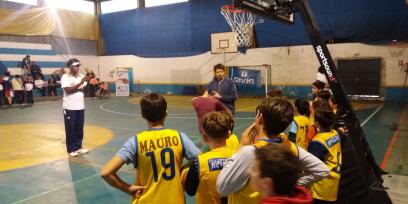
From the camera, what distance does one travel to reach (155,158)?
8.50ft

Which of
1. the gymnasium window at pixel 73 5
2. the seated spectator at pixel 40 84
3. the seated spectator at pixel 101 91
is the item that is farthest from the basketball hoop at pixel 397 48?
the gymnasium window at pixel 73 5

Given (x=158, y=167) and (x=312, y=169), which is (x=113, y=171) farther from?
(x=312, y=169)

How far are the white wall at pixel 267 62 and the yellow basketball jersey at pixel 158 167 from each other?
16325mm

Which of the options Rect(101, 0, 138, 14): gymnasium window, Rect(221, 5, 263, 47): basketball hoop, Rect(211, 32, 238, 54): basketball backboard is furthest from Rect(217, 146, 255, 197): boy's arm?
Rect(101, 0, 138, 14): gymnasium window

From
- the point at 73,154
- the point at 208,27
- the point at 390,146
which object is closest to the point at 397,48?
the point at 390,146

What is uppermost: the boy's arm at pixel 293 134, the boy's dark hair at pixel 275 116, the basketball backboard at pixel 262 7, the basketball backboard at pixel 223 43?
the basketball backboard at pixel 223 43

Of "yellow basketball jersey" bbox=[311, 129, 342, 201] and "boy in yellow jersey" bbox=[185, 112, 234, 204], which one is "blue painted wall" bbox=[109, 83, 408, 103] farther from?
"boy in yellow jersey" bbox=[185, 112, 234, 204]

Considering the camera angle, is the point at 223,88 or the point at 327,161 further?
the point at 223,88

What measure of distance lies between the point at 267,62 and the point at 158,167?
57.5ft

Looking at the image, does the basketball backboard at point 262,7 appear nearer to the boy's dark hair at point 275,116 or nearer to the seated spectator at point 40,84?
the boy's dark hair at point 275,116

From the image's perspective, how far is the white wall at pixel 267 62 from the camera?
16141 mm

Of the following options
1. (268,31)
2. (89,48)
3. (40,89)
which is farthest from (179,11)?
(40,89)

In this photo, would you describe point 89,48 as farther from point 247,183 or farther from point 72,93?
point 247,183

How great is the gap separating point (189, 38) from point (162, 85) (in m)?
3.94
